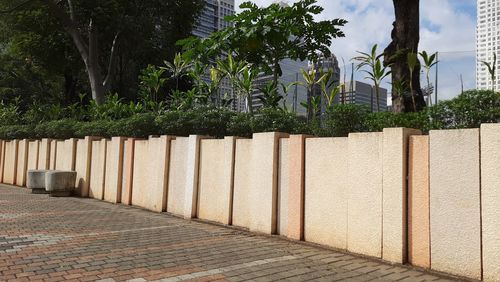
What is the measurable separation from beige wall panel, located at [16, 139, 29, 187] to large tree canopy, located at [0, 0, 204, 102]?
3.68m

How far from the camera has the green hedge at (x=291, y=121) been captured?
18.8ft

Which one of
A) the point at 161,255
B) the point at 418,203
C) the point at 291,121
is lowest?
the point at 161,255

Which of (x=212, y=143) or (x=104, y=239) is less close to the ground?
(x=212, y=143)

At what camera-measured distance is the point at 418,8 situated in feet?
24.7

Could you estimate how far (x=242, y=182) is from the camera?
27.9 ft

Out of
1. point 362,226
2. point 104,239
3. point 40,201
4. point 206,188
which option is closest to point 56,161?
point 40,201

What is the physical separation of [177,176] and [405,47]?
5.59m

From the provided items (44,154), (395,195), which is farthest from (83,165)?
(395,195)

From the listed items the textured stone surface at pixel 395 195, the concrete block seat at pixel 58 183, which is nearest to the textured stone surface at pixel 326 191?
the textured stone surface at pixel 395 195

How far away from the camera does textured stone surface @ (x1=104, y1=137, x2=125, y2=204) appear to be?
1275 centimetres

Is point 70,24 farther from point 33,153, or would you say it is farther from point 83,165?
point 83,165

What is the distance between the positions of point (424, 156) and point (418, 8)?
3.12 metres

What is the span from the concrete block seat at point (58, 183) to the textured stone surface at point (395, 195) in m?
11.6

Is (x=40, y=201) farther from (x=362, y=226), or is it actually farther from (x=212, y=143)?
(x=362, y=226)
